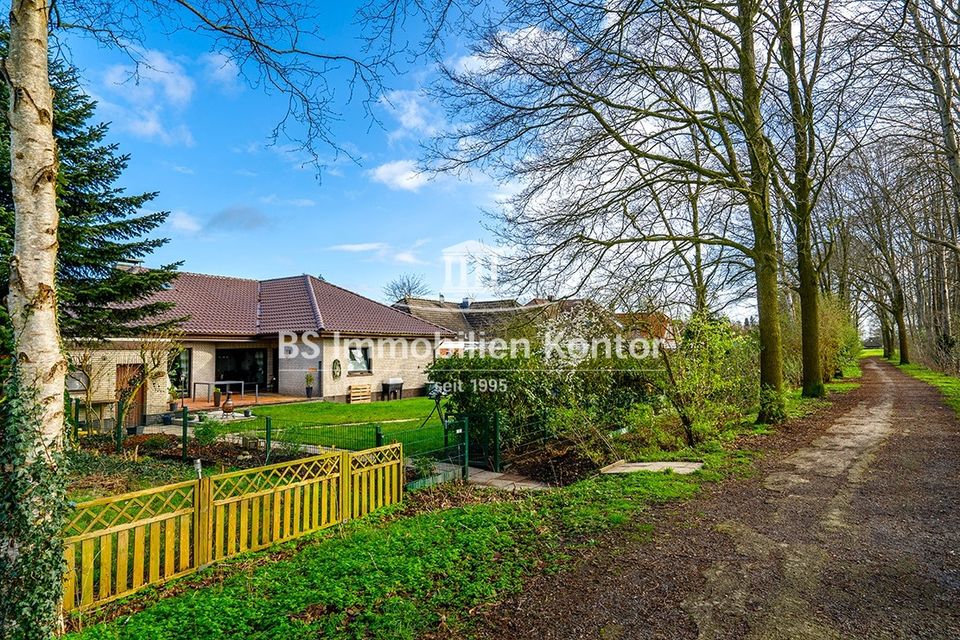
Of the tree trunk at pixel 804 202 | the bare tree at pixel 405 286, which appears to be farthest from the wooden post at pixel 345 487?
the bare tree at pixel 405 286

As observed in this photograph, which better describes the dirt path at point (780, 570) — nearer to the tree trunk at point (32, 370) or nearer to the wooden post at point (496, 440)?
the tree trunk at point (32, 370)

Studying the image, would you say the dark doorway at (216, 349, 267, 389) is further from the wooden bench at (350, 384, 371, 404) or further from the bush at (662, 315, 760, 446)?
the bush at (662, 315, 760, 446)

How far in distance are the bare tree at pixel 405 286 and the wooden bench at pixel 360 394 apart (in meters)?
33.1

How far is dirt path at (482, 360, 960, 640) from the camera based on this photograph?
10.2 ft

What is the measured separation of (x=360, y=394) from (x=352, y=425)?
10.9 m

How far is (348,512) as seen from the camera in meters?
5.96

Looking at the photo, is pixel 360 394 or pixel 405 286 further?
pixel 405 286

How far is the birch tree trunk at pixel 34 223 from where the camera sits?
302 cm

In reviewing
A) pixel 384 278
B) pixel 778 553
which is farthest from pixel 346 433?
pixel 384 278

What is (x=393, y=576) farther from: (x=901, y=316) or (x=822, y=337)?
(x=901, y=316)

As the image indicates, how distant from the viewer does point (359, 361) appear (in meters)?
21.5

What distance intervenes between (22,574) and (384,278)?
55.0 m

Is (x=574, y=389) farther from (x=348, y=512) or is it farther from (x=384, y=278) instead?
(x=384, y=278)

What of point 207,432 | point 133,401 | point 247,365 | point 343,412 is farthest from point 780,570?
point 247,365
